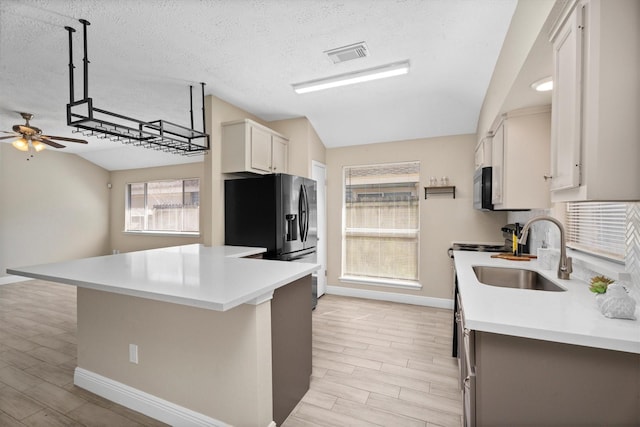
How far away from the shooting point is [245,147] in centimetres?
323

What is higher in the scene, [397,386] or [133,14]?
[133,14]

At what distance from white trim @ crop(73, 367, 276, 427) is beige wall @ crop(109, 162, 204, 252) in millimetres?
4150

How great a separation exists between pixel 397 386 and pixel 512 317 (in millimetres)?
1391

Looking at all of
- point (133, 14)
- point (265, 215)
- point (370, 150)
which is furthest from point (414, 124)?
point (133, 14)

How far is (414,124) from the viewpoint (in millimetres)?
3838

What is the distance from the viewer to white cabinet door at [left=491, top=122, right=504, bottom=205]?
2193mm

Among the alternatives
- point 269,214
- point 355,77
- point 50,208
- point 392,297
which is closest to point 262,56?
point 355,77

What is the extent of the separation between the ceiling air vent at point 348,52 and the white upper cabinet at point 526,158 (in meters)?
1.26

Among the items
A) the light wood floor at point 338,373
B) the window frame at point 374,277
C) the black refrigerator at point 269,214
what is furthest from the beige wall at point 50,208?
the window frame at point 374,277

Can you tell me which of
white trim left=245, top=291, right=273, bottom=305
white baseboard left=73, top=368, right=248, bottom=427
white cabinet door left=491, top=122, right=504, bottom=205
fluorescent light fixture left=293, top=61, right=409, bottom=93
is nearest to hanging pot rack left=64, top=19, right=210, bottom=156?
fluorescent light fixture left=293, top=61, right=409, bottom=93

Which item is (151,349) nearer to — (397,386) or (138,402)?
(138,402)

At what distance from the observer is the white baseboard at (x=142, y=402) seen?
5.50 ft

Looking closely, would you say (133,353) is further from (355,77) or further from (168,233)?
(168,233)

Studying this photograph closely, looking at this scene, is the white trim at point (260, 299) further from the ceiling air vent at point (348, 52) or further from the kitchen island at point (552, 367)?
the ceiling air vent at point (348, 52)
